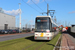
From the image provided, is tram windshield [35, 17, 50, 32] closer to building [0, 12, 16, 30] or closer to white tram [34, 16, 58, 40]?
white tram [34, 16, 58, 40]

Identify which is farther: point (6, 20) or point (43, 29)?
point (6, 20)

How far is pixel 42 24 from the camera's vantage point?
16594 mm

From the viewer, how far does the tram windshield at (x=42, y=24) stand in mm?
16297

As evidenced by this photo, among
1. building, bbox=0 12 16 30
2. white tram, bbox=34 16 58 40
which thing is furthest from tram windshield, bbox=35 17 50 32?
building, bbox=0 12 16 30

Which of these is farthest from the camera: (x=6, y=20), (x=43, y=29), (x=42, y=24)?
(x=6, y=20)

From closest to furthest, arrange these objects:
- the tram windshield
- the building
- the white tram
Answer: the white tram < the tram windshield < the building

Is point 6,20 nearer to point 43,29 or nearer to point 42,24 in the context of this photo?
point 42,24

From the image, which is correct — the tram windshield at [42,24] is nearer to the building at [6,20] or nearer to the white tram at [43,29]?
the white tram at [43,29]

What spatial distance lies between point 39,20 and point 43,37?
2.45 m

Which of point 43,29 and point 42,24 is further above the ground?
point 42,24

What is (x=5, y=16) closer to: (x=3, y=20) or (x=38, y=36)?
(x=3, y=20)

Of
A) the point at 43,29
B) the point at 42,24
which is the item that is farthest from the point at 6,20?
the point at 43,29

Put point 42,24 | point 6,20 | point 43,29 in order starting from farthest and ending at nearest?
point 6,20, point 42,24, point 43,29

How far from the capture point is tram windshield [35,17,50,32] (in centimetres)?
1630
